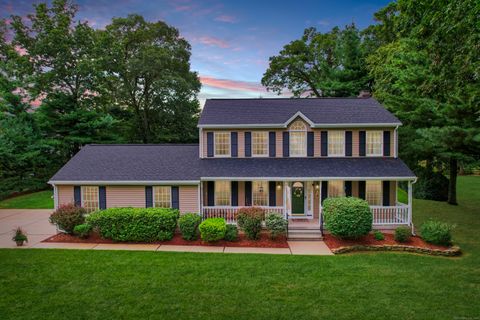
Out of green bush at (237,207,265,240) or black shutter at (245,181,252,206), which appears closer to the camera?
green bush at (237,207,265,240)

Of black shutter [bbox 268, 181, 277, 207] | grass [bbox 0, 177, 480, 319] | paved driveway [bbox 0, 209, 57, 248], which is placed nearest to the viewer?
grass [bbox 0, 177, 480, 319]

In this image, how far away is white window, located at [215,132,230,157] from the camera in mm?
17078

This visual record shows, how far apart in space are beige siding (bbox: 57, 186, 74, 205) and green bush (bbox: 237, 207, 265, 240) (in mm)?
9607

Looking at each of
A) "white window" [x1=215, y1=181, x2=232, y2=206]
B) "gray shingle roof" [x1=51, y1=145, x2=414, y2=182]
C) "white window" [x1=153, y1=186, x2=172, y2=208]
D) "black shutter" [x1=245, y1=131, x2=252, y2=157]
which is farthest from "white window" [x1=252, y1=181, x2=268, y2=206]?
"white window" [x1=153, y1=186, x2=172, y2=208]

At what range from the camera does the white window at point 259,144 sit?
17.0m

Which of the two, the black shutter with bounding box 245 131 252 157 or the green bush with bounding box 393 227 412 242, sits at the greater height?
the black shutter with bounding box 245 131 252 157

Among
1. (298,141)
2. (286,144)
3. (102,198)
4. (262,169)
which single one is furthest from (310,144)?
(102,198)

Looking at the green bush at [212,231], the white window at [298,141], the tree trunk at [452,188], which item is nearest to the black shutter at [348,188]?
the white window at [298,141]

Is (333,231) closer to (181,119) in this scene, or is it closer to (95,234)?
(95,234)

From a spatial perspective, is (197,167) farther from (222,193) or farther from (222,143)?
(222,143)

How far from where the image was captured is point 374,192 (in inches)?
620

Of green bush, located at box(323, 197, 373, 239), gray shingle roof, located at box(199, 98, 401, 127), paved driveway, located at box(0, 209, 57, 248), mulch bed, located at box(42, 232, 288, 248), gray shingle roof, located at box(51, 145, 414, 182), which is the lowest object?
mulch bed, located at box(42, 232, 288, 248)

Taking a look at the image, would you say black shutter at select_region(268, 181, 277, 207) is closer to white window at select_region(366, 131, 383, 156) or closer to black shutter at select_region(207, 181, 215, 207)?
black shutter at select_region(207, 181, 215, 207)

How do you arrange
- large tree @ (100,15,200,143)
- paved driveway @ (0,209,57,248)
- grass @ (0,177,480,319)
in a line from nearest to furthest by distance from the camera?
grass @ (0,177,480,319) < paved driveway @ (0,209,57,248) < large tree @ (100,15,200,143)
